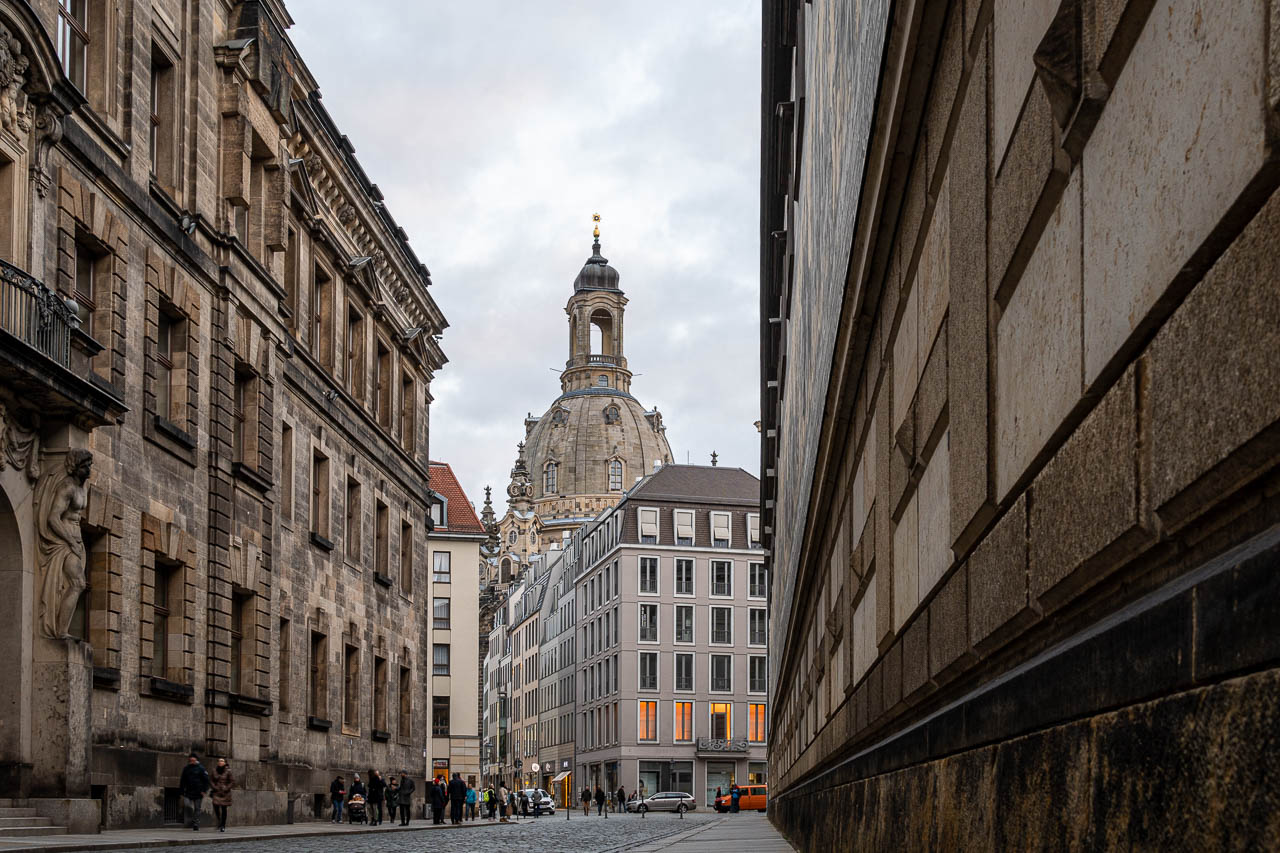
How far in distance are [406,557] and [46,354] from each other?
89.6 ft

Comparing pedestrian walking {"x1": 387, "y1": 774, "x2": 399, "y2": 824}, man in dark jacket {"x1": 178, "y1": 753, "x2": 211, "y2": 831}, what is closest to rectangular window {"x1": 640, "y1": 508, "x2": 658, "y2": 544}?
pedestrian walking {"x1": 387, "y1": 774, "x2": 399, "y2": 824}

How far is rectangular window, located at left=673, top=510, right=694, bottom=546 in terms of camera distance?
10044 centimetres

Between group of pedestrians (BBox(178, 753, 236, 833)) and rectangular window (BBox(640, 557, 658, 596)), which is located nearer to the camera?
group of pedestrians (BBox(178, 753, 236, 833))

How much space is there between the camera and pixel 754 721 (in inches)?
3994

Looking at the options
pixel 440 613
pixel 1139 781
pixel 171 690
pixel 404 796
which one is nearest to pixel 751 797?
pixel 440 613

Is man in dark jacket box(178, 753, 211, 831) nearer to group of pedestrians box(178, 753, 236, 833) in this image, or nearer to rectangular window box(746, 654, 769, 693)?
group of pedestrians box(178, 753, 236, 833)

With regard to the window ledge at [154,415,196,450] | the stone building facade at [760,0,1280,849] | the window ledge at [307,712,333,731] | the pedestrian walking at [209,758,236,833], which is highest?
the window ledge at [154,415,196,450]

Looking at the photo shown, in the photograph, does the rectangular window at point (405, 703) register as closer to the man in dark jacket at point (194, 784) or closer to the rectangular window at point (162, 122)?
the man in dark jacket at point (194, 784)

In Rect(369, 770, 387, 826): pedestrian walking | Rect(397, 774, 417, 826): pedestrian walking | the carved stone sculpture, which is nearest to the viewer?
the carved stone sculpture

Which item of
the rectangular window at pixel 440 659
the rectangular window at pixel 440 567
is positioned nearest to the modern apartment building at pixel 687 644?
the rectangular window at pixel 440 567

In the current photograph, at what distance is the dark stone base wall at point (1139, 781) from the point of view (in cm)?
185

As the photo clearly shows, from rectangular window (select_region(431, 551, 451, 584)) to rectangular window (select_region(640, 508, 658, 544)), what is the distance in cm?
2421

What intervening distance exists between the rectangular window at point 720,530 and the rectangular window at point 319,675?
6528cm

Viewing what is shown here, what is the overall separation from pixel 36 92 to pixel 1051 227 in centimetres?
1914
